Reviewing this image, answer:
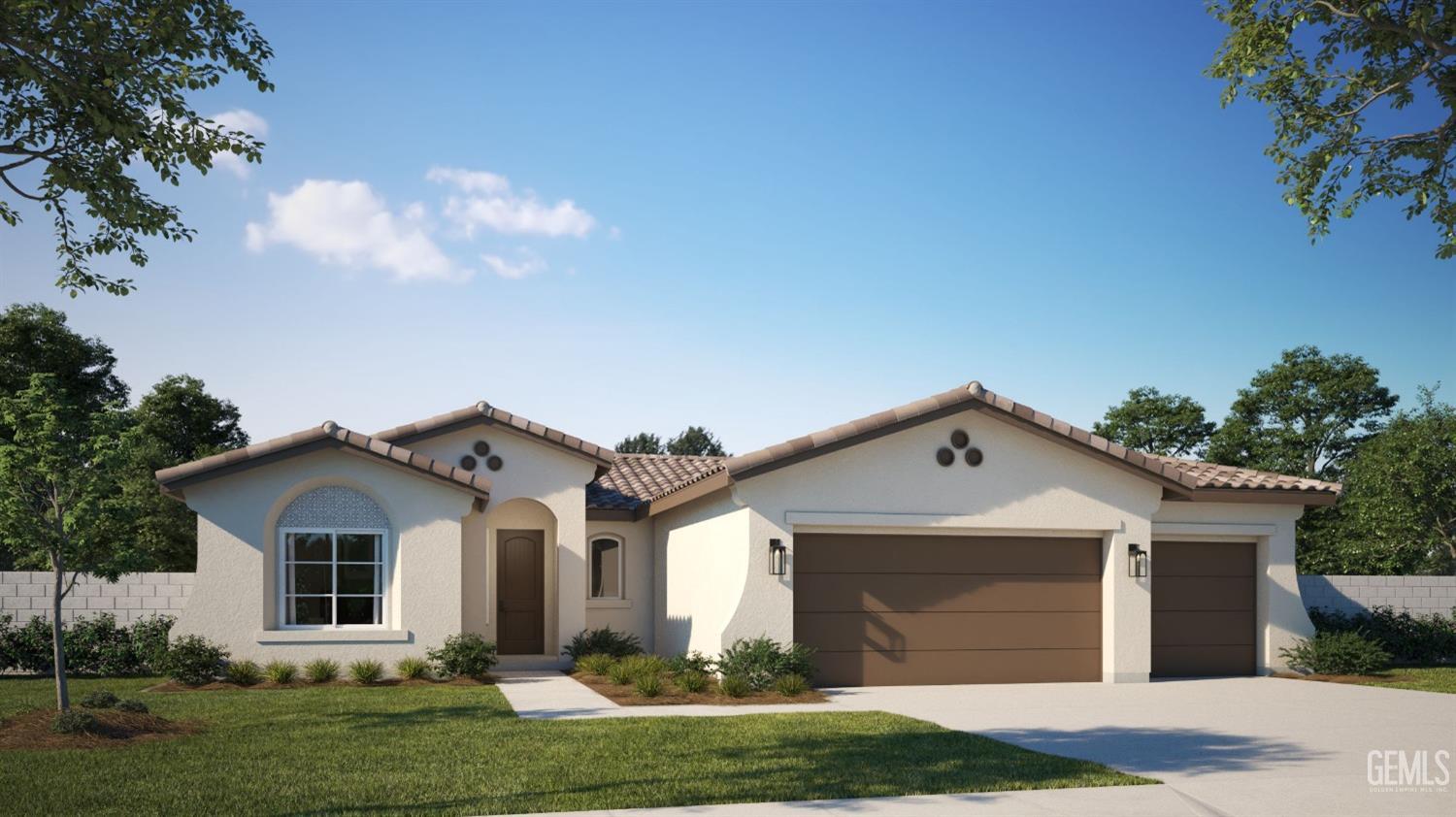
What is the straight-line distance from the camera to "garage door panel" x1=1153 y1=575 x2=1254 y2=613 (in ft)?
62.8

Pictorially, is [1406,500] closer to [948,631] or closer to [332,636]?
[948,631]

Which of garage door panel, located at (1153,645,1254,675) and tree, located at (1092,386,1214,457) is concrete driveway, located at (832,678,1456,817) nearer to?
garage door panel, located at (1153,645,1254,675)

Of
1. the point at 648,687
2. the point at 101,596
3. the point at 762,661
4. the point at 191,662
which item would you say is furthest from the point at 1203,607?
the point at 101,596

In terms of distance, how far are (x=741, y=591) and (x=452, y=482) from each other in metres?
5.07

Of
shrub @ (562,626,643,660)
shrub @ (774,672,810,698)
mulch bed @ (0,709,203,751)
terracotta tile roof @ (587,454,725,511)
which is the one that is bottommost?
shrub @ (562,626,643,660)

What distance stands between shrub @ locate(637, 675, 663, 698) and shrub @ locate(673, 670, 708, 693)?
311mm

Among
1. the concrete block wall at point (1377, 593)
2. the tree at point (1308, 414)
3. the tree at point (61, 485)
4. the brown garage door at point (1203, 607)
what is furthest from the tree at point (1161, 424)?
the tree at point (61, 485)

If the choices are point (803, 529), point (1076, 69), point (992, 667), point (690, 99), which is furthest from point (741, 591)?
point (1076, 69)

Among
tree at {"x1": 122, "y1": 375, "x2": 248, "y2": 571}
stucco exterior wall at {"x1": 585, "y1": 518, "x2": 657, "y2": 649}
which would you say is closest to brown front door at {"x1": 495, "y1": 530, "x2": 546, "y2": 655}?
stucco exterior wall at {"x1": 585, "y1": 518, "x2": 657, "y2": 649}

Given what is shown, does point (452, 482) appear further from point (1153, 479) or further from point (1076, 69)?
point (1076, 69)

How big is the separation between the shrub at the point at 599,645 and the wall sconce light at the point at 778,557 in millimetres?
5190

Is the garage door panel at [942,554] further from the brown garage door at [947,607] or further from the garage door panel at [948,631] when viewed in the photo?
the garage door panel at [948,631]

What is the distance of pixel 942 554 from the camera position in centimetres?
1761

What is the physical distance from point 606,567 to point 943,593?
779 cm
